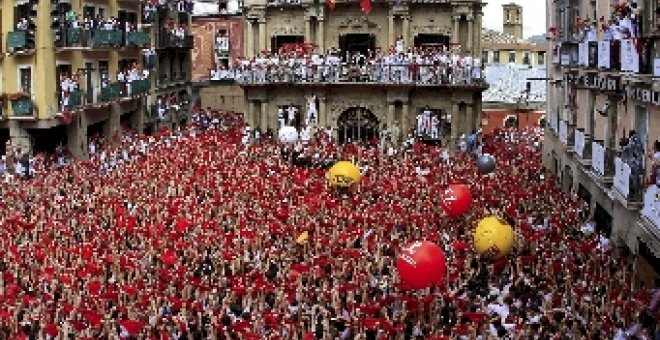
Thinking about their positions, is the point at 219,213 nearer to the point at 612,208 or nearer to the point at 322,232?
the point at 322,232

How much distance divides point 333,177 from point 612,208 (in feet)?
27.2

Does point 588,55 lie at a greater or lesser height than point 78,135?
greater

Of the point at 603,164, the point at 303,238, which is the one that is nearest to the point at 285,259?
the point at 303,238

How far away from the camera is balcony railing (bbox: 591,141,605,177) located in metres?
23.0

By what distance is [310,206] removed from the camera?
23.9 meters

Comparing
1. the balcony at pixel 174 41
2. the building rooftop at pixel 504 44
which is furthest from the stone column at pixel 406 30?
the building rooftop at pixel 504 44

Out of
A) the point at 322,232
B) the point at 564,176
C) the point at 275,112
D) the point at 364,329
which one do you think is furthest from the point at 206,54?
the point at 364,329

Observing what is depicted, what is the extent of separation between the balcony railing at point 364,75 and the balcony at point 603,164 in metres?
13.1

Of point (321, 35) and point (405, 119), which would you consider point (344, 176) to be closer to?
point (405, 119)

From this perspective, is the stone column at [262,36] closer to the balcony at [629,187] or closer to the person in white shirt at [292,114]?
the person in white shirt at [292,114]

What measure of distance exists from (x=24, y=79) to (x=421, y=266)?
25074 millimetres

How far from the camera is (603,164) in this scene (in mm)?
Answer: 22922

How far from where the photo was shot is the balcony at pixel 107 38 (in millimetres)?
38312

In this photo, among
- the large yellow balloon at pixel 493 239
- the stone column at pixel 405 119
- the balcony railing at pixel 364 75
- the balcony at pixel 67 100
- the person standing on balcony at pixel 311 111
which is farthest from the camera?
the person standing on balcony at pixel 311 111
